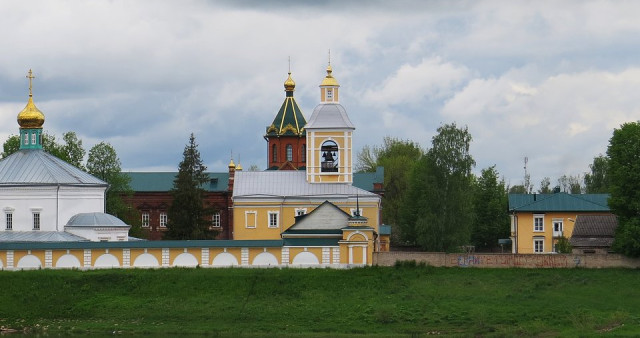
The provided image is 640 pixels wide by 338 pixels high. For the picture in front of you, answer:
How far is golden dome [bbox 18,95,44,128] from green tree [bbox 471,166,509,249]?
91.6ft

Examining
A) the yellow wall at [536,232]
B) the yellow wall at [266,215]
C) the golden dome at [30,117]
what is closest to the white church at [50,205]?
the golden dome at [30,117]

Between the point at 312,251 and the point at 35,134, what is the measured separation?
18724 mm

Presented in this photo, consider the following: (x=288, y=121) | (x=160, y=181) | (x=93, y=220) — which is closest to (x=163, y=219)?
(x=160, y=181)

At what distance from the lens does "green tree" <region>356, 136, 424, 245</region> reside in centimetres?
10275

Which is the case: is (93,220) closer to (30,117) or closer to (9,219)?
(9,219)

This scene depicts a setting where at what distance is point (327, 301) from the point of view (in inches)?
2303

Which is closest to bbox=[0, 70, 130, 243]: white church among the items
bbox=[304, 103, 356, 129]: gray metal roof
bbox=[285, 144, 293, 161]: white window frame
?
bbox=[304, 103, 356, 129]: gray metal roof

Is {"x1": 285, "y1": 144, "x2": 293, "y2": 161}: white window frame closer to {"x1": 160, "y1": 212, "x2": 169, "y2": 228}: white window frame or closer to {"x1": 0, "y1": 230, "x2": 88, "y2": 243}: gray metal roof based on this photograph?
{"x1": 160, "y1": 212, "x2": 169, "y2": 228}: white window frame

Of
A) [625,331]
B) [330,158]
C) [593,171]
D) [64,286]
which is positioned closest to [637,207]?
[625,331]

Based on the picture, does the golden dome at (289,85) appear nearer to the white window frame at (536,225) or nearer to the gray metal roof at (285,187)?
the gray metal roof at (285,187)

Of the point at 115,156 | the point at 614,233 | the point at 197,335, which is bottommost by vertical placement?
the point at 197,335

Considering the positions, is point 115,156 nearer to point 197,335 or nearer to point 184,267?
point 184,267

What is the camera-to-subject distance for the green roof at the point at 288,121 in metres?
97.7

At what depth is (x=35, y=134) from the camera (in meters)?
75.6
